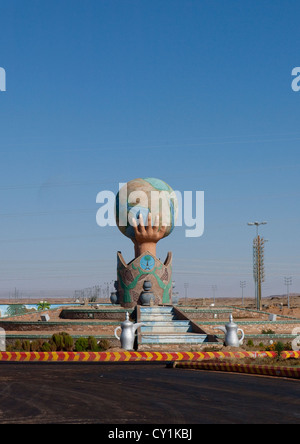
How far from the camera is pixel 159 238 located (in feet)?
144

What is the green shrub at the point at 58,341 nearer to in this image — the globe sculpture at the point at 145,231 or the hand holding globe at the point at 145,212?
the globe sculpture at the point at 145,231

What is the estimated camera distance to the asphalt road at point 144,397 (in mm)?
9555

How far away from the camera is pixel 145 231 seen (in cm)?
4312

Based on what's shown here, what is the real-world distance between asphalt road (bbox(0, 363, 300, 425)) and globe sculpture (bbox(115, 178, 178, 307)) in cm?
2300

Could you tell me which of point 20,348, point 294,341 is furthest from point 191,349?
point 20,348

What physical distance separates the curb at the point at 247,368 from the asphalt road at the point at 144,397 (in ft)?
1.46

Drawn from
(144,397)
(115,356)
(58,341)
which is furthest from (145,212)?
(144,397)

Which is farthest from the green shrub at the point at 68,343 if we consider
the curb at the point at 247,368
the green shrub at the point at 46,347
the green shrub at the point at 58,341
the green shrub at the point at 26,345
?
the curb at the point at 247,368

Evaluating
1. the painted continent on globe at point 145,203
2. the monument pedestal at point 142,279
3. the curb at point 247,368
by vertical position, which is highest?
the painted continent on globe at point 145,203

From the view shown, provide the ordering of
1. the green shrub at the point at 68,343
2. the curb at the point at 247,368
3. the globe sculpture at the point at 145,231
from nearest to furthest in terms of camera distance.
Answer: the curb at the point at 247,368 < the green shrub at the point at 68,343 < the globe sculpture at the point at 145,231

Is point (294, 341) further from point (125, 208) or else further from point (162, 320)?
point (125, 208)

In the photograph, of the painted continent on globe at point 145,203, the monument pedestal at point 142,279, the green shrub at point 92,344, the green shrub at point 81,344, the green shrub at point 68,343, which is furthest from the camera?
the painted continent on globe at point 145,203

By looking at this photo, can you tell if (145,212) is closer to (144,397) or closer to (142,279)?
(142,279)
